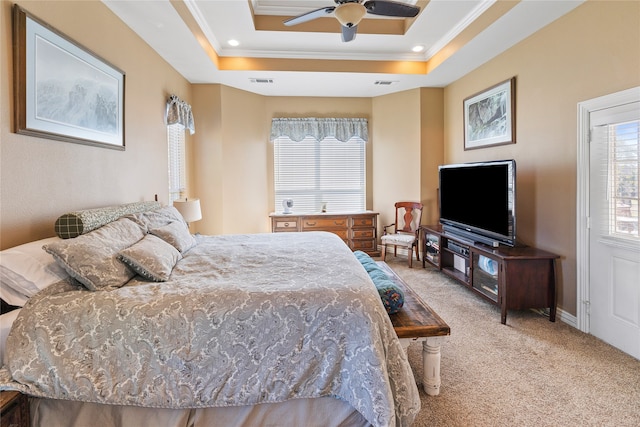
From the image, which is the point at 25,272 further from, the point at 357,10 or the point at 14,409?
the point at 357,10

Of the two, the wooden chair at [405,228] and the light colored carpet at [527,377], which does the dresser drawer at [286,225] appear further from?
the light colored carpet at [527,377]

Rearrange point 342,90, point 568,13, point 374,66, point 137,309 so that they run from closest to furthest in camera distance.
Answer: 1. point 137,309
2. point 568,13
3. point 374,66
4. point 342,90

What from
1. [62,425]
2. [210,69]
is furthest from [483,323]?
[210,69]

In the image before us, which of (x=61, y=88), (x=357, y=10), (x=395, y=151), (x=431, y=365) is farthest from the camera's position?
(x=395, y=151)

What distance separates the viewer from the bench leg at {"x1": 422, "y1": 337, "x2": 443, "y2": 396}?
1915 millimetres

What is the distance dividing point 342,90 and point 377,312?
4401 mm

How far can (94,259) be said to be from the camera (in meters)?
1.70

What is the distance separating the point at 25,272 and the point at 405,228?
15.2 ft

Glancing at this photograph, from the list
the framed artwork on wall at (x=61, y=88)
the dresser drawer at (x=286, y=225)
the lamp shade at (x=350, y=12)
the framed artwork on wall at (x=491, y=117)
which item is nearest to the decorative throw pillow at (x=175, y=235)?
the framed artwork on wall at (x=61, y=88)

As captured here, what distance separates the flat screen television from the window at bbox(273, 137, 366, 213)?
69.9 inches

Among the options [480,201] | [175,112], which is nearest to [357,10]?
[480,201]

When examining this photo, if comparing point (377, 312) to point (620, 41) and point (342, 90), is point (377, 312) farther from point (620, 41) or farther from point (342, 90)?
point (342, 90)

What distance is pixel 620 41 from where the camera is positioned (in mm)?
2381

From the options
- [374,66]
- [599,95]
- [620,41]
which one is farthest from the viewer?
[374,66]
